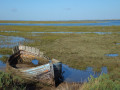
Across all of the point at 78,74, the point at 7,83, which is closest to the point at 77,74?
the point at 78,74

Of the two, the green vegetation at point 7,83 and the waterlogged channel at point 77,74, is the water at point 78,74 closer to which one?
the waterlogged channel at point 77,74

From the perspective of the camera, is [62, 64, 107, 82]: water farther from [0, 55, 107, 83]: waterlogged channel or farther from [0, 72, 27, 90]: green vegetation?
[0, 72, 27, 90]: green vegetation

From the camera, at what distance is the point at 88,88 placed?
5.03 meters

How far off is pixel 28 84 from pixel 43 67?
1383 millimetres

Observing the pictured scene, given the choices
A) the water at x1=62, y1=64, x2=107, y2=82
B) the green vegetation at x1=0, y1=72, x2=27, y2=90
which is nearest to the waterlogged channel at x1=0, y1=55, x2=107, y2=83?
the water at x1=62, y1=64, x2=107, y2=82

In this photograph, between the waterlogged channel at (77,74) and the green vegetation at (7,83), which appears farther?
the waterlogged channel at (77,74)

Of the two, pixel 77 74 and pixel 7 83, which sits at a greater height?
pixel 7 83

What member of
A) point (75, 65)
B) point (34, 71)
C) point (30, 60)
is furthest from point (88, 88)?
point (30, 60)

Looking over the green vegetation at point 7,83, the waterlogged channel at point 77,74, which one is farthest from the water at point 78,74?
the green vegetation at point 7,83

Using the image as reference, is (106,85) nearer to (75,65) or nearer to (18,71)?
(18,71)

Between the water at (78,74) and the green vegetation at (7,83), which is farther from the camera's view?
the water at (78,74)

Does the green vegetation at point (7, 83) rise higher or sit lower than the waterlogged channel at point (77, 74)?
higher

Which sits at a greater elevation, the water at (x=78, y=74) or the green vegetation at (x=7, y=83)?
the green vegetation at (x=7, y=83)

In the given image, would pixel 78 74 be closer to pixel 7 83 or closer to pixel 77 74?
pixel 77 74
